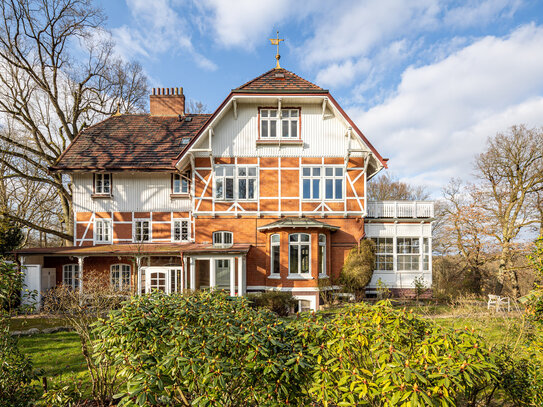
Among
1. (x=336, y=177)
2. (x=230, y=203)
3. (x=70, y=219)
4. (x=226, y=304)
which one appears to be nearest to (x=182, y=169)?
(x=230, y=203)

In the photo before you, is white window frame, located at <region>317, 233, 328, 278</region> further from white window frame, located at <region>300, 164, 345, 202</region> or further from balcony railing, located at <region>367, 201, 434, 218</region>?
balcony railing, located at <region>367, 201, 434, 218</region>

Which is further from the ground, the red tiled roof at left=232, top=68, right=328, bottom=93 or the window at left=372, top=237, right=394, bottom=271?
the red tiled roof at left=232, top=68, right=328, bottom=93

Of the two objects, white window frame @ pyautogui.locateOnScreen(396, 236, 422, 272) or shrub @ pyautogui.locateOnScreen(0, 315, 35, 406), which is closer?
shrub @ pyautogui.locateOnScreen(0, 315, 35, 406)

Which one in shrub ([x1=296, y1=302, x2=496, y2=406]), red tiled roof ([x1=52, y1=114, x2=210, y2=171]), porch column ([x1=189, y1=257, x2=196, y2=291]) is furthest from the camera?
red tiled roof ([x1=52, y1=114, x2=210, y2=171])

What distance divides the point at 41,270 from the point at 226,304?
633 inches

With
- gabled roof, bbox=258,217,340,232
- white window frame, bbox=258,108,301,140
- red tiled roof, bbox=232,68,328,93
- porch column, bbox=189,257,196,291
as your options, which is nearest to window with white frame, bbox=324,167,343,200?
gabled roof, bbox=258,217,340,232

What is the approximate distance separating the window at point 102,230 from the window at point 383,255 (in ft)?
51.3

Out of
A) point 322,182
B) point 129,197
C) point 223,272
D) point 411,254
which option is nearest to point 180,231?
point 129,197

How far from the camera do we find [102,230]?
1856 cm

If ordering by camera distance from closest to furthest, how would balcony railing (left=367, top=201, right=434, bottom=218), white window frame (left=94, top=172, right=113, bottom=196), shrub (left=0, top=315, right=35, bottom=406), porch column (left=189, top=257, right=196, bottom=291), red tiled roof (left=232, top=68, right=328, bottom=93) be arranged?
shrub (left=0, top=315, right=35, bottom=406)
porch column (left=189, top=257, right=196, bottom=291)
red tiled roof (left=232, top=68, right=328, bottom=93)
balcony railing (left=367, top=201, right=434, bottom=218)
white window frame (left=94, top=172, right=113, bottom=196)

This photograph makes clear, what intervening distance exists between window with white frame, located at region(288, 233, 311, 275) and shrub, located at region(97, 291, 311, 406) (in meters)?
11.0

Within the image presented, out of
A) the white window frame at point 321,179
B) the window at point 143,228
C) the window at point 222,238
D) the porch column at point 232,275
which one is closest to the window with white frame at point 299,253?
the white window frame at point 321,179

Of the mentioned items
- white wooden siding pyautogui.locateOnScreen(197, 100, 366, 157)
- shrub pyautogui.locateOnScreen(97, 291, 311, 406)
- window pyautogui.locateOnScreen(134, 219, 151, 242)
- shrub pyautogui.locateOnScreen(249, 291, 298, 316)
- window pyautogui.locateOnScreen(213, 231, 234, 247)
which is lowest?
shrub pyautogui.locateOnScreen(249, 291, 298, 316)

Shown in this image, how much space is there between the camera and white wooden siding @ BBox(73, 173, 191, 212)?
18609 millimetres
